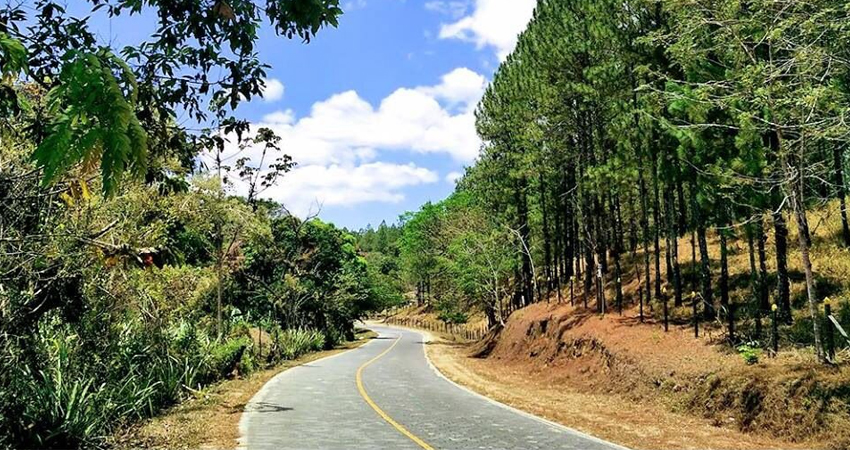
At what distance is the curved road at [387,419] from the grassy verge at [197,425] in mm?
352

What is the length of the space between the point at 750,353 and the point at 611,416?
3.37 metres

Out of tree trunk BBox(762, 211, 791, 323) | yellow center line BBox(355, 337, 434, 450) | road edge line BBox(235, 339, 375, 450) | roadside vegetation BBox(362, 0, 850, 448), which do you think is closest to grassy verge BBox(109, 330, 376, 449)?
road edge line BBox(235, 339, 375, 450)

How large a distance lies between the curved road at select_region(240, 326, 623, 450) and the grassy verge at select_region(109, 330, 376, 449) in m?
0.35

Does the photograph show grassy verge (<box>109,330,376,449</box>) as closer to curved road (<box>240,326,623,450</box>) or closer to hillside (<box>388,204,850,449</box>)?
curved road (<box>240,326,623,450</box>)

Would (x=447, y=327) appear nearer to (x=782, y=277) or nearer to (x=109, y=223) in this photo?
(x=782, y=277)

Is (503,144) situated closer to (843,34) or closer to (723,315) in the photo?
(723,315)

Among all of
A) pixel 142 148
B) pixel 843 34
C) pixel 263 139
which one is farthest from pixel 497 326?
pixel 142 148

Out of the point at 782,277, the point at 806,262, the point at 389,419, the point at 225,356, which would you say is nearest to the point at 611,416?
the point at 389,419

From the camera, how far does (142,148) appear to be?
6.40 ft

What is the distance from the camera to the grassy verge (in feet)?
33.0

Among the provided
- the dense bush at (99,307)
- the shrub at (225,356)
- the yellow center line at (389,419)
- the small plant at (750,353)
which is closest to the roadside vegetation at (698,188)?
the small plant at (750,353)

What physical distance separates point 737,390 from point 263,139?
19586 millimetres

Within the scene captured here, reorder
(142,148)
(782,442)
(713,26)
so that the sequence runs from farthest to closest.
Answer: (713,26), (782,442), (142,148)

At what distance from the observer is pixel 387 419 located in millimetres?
12961
